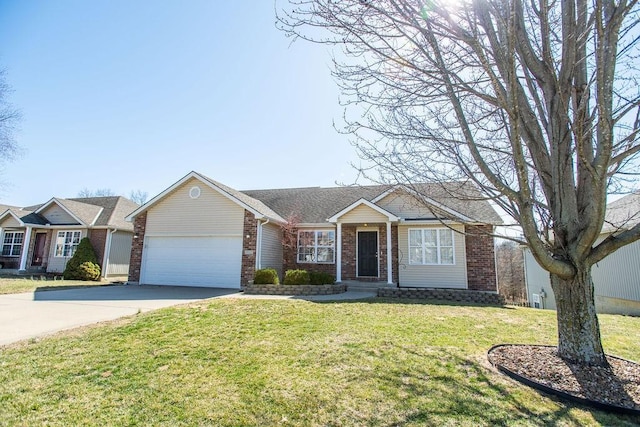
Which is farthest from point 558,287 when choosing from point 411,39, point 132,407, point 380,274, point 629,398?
point 380,274

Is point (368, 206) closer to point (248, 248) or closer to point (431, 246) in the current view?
point (431, 246)

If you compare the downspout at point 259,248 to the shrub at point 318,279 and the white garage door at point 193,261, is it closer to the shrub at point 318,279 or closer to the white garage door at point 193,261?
the white garage door at point 193,261

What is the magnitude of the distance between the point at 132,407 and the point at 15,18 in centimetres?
891

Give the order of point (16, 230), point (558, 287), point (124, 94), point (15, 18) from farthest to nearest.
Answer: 1. point (16, 230)
2. point (124, 94)
3. point (15, 18)
4. point (558, 287)

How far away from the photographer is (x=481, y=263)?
13.4 m

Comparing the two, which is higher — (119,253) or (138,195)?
(138,195)

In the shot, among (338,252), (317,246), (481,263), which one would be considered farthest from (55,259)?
(481,263)

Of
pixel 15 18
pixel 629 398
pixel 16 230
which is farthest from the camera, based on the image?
pixel 16 230

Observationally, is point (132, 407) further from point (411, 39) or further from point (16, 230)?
point (16, 230)

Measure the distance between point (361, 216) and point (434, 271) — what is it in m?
3.89

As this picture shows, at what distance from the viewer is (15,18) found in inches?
281

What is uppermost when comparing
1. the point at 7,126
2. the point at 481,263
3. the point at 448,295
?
the point at 7,126

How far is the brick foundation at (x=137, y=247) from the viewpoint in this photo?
14.9m

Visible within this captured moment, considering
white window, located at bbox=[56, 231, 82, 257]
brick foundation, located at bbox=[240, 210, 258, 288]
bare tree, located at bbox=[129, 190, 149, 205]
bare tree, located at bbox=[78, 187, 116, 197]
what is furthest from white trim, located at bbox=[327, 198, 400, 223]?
bare tree, located at bbox=[78, 187, 116, 197]
